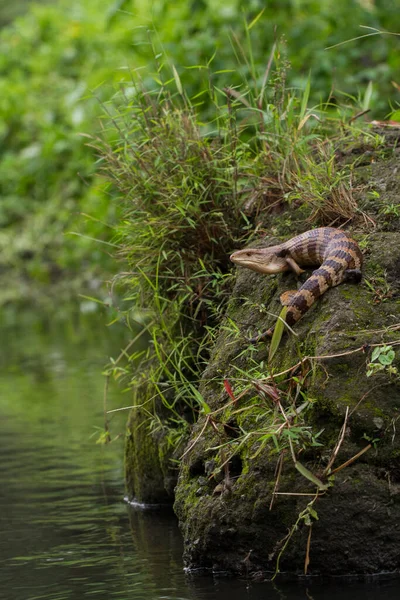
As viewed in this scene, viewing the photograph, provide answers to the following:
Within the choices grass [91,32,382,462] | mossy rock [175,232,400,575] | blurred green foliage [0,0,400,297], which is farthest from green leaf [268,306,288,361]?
blurred green foliage [0,0,400,297]

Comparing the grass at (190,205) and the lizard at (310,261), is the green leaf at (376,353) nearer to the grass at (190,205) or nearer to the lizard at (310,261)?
the lizard at (310,261)

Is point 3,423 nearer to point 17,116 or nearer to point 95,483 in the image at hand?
point 95,483

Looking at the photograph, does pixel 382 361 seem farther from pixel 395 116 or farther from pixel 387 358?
pixel 395 116

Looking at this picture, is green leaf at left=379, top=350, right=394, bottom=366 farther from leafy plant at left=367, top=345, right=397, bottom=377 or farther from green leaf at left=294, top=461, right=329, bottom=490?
green leaf at left=294, top=461, right=329, bottom=490

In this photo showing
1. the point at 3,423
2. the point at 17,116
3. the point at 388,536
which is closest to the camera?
the point at 388,536

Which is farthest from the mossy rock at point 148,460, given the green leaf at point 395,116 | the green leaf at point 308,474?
the green leaf at point 395,116

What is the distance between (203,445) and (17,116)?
65.4 ft

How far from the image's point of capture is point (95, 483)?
6305 mm

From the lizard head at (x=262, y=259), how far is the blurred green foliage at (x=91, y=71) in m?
4.68

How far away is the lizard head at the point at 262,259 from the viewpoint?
16.0 ft

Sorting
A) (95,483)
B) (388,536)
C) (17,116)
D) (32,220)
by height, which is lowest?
(32,220)

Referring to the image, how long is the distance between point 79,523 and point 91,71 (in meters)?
16.6

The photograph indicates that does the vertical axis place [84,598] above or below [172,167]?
below

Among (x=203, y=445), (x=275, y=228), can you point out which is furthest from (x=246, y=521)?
(x=275, y=228)
